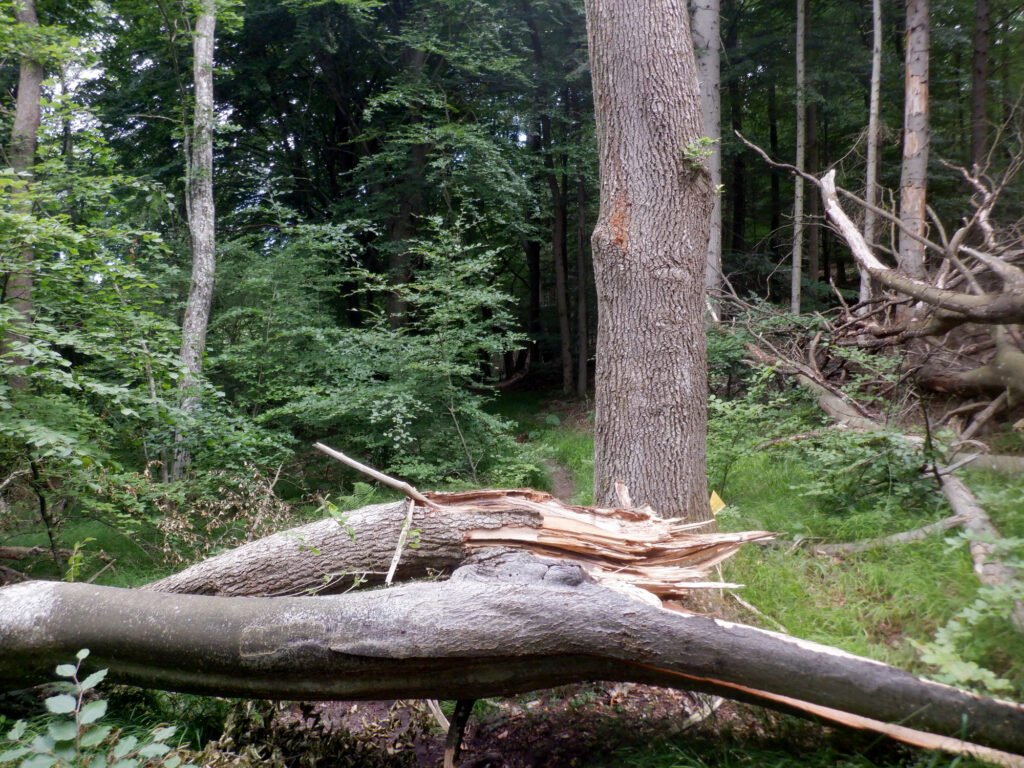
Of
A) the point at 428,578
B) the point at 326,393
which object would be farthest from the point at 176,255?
the point at 428,578

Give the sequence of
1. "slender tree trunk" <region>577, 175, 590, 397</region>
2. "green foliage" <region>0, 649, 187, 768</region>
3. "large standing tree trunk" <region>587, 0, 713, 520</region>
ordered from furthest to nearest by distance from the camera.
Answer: "slender tree trunk" <region>577, 175, 590, 397</region> → "large standing tree trunk" <region>587, 0, 713, 520</region> → "green foliage" <region>0, 649, 187, 768</region>

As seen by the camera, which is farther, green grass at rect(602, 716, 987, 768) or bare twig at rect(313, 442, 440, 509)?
bare twig at rect(313, 442, 440, 509)

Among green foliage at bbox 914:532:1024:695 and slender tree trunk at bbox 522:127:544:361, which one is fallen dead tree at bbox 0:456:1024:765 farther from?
slender tree trunk at bbox 522:127:544:361

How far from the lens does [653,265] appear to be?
13.4 ft

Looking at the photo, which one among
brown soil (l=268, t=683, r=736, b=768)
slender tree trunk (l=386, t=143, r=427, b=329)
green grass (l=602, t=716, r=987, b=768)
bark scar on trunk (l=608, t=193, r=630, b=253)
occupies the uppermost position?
slender tree trunk (l=386, t=143, r=427, b=329)

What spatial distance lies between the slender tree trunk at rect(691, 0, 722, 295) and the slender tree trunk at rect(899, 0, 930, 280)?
2433mm

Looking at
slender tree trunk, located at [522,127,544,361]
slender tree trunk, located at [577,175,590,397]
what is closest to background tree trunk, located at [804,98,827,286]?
slender tree trunk, located at [577,175,590,397]

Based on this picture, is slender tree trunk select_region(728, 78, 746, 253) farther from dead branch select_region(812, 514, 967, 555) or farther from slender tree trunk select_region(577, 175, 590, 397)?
dead branch select_region(812, 514, 967, 555)

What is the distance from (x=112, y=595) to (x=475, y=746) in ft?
6.08

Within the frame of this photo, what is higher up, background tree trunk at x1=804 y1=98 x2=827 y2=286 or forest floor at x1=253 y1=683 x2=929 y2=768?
background tree trunk at x1=804 y1=98 x2=827 y2=286

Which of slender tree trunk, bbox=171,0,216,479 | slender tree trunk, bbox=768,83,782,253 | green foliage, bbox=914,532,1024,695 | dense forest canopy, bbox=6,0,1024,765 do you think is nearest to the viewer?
green foliage, bbox=914,532,1024,695

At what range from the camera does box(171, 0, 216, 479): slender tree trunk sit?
26.3ft

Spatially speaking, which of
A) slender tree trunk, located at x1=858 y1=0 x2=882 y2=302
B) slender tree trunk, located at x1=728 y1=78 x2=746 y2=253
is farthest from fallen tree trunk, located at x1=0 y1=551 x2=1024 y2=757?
slender tree trunk, located at x1=728 y1=78 x2=746 y2=253

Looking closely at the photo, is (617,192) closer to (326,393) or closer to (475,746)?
(475,746)
